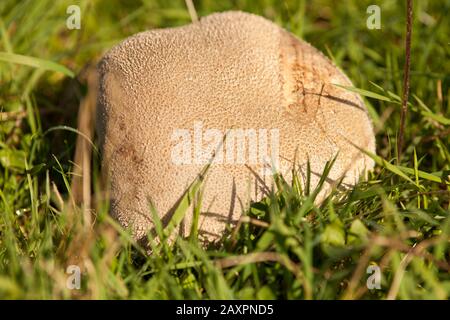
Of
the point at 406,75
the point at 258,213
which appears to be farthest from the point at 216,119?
the point at 406,75

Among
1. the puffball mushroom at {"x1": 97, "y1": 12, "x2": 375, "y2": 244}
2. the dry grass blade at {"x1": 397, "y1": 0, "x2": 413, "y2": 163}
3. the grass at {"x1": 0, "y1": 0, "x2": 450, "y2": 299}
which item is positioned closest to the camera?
the grass at {"x1": 0, "y1": 0, "x2": 450, "y2": 299}

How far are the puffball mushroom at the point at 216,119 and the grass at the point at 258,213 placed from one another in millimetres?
68

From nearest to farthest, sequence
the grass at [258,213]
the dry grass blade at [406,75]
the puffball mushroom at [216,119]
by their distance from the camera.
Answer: the grass at [258,213]
the puffball mushroom at [216,119]
the dry grass blade at [406,75]

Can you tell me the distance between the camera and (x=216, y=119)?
191 centimetres

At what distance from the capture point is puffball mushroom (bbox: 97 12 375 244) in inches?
72.8

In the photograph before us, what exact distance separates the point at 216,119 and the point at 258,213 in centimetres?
32

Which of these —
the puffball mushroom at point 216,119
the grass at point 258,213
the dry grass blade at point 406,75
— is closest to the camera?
the grass at point 258,213

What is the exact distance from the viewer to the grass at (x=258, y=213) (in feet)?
5.26

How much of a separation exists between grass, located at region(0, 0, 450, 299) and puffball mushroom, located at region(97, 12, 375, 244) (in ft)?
0.22

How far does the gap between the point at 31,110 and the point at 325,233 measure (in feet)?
4.54

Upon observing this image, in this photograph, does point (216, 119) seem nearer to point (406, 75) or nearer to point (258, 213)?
point (258, 213)

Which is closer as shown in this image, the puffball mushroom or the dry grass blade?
the puffball mushroom

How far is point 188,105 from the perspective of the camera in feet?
6.32
